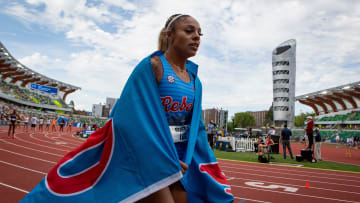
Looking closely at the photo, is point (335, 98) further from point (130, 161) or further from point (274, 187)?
point (130, 161)

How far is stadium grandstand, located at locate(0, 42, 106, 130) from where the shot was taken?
43.2 metres

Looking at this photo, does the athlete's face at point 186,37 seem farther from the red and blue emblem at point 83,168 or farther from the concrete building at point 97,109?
the concrete building at point 97,109

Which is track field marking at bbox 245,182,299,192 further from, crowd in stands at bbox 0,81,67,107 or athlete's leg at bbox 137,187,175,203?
crowd in stands at bbox 0,81,67,107

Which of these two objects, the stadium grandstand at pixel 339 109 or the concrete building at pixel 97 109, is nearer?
the stadium grandstand at pixel 339 109

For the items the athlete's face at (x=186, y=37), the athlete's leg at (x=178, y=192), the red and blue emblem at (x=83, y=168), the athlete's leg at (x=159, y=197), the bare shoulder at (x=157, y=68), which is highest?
the athlete's face at (x=186, y=37)

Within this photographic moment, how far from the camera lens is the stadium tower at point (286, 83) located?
185ft

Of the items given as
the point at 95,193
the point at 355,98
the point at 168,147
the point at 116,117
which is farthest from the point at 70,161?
the point at 355,98

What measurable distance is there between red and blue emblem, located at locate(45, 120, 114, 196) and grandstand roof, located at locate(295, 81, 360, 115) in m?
45.2

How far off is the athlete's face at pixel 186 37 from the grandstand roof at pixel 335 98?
1755 inches

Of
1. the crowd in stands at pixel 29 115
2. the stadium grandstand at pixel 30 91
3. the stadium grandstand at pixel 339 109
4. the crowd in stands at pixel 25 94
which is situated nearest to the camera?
the crowd in stands at pixel 29 115

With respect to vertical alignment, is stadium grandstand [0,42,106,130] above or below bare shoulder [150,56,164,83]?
above

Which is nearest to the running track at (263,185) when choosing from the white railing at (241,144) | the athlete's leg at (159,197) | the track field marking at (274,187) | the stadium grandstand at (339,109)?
the track field marking at (274,187)

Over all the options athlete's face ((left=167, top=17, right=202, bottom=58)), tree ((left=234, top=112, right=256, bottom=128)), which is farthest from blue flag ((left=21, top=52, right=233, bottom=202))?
tree ((left=234, top=112, right=256, bottom=128))

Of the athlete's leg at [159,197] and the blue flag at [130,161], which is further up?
the blue flag at [130,161]
